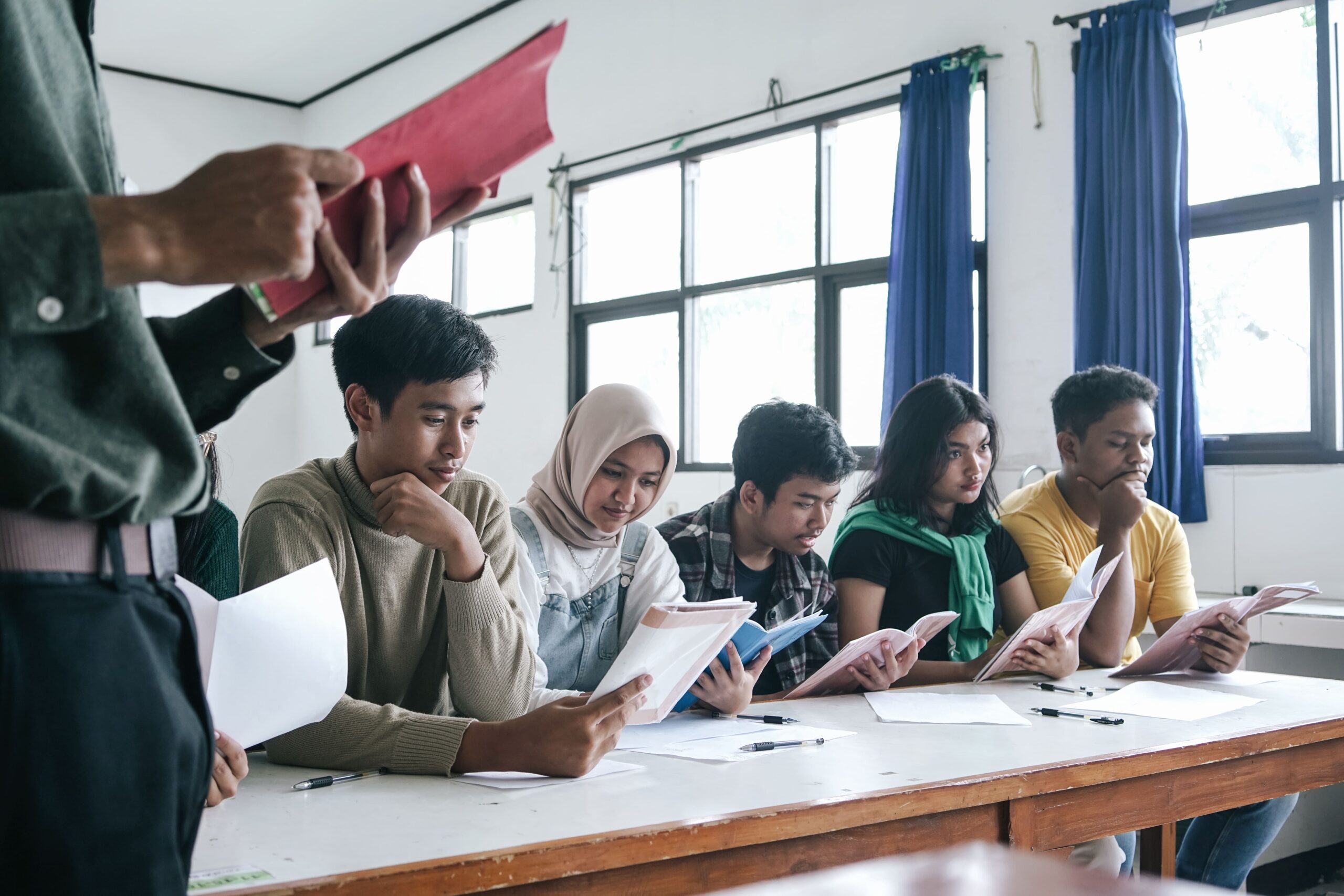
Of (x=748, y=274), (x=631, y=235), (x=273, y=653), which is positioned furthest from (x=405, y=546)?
(x=631, y=235)

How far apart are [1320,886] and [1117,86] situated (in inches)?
91.8

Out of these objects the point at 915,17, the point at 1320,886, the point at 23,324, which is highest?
the point at 915,17


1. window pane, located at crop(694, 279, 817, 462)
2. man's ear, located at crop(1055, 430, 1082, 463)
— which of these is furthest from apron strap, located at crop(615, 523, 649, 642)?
window pane, located at crop(694, 279, 817, 462)

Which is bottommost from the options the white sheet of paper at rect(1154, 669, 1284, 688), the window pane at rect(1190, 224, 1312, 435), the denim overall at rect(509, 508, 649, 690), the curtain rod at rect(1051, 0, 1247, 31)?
the white sheet of paper at rect(1154, 669, 1284, 688)

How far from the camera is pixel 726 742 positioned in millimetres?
1494

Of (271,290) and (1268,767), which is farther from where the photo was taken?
(1268,767)

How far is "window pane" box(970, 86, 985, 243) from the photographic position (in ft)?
12.9

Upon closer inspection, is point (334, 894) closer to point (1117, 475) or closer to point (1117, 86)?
point (1117, 475)

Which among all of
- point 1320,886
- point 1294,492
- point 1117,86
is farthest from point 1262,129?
point 1320,886

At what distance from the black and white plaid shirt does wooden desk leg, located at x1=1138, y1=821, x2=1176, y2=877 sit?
81cm

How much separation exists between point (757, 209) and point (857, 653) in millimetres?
3283

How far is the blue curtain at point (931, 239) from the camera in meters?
3.88

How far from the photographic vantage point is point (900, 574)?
229 centimetres

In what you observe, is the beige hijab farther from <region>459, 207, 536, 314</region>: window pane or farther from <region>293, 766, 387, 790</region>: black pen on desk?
<region>459, 207, 536, 314</region>: window pane
